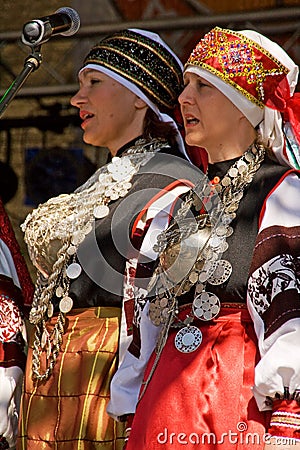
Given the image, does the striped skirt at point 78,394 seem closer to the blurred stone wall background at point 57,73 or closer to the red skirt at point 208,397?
the red skirt at point 208,397

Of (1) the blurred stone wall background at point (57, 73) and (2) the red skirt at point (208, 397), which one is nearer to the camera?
(2) the red skirt at point (208, 397)

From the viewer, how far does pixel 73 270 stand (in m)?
3.65

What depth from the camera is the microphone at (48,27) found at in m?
3.34

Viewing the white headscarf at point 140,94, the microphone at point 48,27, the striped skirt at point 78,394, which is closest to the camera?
the microphone at point 48,27

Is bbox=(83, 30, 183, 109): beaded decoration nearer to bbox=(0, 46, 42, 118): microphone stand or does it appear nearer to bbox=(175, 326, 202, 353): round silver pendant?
bbox=(0, 46, 42, 118): microphone stand

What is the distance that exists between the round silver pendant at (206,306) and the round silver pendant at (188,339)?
4 cm

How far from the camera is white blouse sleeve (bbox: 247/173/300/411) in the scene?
2770 mm

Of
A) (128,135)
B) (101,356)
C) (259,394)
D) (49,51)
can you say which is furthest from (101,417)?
(49,51)

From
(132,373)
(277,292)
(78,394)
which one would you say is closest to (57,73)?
(78,394)

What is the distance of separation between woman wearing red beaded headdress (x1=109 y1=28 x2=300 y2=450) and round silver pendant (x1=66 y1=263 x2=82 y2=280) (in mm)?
A: 365

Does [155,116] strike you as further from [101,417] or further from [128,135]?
[101,417]

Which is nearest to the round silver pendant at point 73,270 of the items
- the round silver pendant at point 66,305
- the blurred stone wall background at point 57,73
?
the round silver pendant at point 66,305

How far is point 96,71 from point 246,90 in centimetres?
88

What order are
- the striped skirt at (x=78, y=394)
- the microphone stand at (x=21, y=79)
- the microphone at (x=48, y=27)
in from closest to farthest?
the microphone stand at (x=21, y=79) < the microphone at (x=48, y=27) < the striped skirt at (x=78, y=394)
